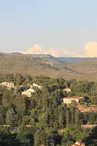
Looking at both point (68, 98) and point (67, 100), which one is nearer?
point (67, 100)

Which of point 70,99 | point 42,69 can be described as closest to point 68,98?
point 70,99

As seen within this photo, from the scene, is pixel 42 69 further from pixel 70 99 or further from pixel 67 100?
pixel 70 99

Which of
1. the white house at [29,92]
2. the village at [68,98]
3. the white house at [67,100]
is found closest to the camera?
the village at [68,98]

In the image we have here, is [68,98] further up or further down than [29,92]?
further down

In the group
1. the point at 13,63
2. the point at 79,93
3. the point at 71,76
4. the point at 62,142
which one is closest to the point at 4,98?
the point at 79,93

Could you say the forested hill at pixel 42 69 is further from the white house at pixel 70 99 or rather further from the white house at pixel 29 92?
the white house at pixel 70 99

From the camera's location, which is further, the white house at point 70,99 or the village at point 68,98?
the white house at point 70,99

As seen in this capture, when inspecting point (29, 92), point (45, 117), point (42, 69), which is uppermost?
point (29, 92)

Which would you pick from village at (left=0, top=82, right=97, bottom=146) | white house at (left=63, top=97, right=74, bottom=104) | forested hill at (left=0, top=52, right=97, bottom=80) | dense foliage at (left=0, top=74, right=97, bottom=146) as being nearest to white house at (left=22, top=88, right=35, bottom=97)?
village at (left=0, top=82, right=97, bottom=146)

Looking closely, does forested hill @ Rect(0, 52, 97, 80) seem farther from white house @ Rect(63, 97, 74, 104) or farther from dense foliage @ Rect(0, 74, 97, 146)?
white house @ Rect(63, 97, 74, 104)

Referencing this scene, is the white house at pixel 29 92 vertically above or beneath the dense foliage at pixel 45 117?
above

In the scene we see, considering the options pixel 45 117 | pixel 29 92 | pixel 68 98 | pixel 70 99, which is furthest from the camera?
pixel 29 92

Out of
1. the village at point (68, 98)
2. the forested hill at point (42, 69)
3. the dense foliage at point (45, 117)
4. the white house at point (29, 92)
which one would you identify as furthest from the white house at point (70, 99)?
the forested hill at point (42, 69)

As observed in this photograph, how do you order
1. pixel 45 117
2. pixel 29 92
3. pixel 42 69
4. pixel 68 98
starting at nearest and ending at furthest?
pixel 45 117 < pixel 68 98 < pixel 29 92 < pixel 42 69
